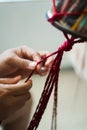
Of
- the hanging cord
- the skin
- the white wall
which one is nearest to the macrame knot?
the hanging cord

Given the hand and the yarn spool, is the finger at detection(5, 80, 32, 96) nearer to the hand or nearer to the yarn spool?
the hand

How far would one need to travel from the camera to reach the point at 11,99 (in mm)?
569

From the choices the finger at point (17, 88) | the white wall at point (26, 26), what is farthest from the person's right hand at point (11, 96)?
the white wall at point (26, 26)

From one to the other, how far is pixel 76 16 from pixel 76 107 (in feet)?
3.52

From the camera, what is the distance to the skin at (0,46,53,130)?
565 millimetres

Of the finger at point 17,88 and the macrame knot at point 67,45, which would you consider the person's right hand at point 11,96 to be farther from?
the macrame knot at point 67,45

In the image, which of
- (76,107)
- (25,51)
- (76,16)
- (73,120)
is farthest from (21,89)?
(76,107)

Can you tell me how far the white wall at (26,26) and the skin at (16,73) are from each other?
33.4 inches

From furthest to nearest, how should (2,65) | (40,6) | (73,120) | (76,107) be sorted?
(40,6)
(76,107)
(73,120)
(2,65)

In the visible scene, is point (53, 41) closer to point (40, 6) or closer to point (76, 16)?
point (40, 6)

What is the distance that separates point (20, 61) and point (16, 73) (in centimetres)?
8

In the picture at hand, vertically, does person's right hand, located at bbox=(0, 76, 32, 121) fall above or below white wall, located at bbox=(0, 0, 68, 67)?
above

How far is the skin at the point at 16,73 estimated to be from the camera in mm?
565

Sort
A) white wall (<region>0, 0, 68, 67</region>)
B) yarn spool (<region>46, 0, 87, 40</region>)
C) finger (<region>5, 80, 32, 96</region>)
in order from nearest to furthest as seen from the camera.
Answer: yarn spool (<region>46, 0, 87, 40</region>)
finger (<region>5, 80, 32, 96</region>)
white wall (<region>0, 0, 68, 67</region>)
